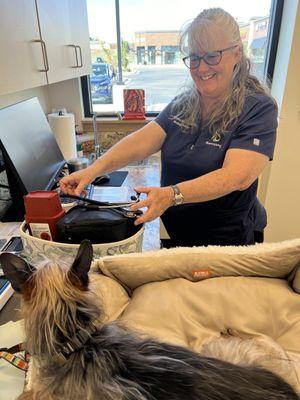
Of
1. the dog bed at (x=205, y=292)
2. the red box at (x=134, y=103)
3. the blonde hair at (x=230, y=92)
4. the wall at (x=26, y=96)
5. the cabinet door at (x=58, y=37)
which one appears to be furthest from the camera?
the red box at (x=134, y=103)

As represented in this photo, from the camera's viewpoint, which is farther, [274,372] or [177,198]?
[177,198]

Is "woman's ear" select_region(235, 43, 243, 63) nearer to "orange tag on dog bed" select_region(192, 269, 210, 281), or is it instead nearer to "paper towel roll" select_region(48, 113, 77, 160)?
"orange tag on dog bed" select_region(192, 269, 210, 281)

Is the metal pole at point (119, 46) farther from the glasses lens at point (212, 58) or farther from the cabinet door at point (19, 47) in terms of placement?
the glasses lens at point (212, 58)

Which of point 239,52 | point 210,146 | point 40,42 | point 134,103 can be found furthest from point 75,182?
point 134,103

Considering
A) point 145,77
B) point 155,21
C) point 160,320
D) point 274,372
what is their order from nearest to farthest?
point 274,372, point 160,320, point 155,21, point 145,77

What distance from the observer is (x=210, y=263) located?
103 cm

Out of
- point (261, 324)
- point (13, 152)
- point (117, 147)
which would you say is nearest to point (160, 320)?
point (261, 324)

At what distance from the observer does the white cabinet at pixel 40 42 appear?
111 centimetres

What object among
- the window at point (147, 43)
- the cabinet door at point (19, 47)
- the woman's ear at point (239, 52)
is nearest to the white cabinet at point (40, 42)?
the cabinet door at point (19, 47)

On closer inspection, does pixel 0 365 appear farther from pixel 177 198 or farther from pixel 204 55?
pixel 204 55

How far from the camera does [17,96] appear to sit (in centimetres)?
194

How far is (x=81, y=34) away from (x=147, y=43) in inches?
26.2

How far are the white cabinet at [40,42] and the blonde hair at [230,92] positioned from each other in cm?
61

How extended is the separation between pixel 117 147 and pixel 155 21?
1536 mm
